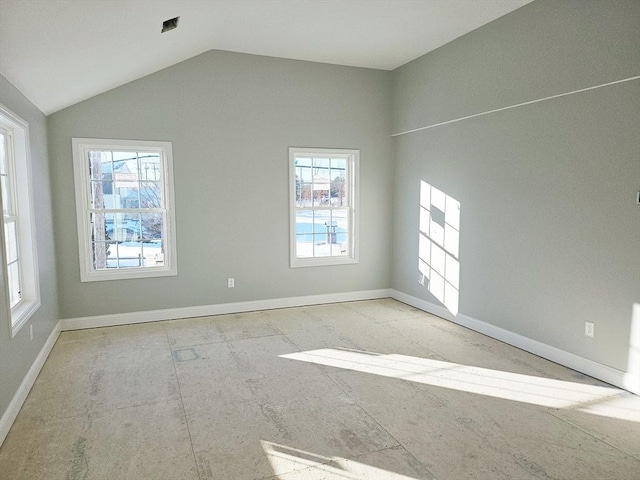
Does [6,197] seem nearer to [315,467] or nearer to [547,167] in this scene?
[315,467]

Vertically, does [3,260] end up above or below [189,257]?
above

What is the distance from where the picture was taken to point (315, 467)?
233cm

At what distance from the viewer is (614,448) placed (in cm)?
248

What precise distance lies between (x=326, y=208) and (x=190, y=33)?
275cm

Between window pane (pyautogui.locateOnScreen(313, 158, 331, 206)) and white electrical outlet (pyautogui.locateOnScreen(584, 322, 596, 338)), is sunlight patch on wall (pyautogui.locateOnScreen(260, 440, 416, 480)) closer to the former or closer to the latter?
white electrical outlet (pyautogui.locateOnScreen(584, 322, 596, 338))

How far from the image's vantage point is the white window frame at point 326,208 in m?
5.63

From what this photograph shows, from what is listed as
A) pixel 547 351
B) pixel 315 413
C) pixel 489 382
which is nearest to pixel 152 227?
pixel 315 413

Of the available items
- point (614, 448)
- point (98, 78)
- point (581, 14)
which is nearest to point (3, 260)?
point (98, 78)

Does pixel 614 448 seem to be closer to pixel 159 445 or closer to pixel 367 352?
pixel 367 352

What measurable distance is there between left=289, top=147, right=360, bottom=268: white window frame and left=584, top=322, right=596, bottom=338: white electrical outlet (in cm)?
309

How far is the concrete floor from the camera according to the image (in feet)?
7.67

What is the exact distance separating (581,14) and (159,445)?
4.40 meters

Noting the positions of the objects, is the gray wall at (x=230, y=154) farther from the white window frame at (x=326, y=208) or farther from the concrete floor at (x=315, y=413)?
the concrete floor at (x=315, y=413)

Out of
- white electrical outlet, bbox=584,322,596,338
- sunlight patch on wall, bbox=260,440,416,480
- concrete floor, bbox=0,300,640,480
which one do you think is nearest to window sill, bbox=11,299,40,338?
concrete floor, bbox=0,300,640,480
